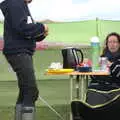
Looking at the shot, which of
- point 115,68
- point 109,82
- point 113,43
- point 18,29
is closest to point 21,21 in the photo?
point 18,29

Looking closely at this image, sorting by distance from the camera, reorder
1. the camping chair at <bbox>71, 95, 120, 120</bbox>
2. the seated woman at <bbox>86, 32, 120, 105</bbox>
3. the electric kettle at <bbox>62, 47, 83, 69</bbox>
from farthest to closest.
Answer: the electric kettle at <bbox>62, 47, 83, 69</bbox>, the seated woman at <bbox>86, 32, 120, 105</bbox>, the camping chair at <bbox>71, 95, 120, 120</bbox>

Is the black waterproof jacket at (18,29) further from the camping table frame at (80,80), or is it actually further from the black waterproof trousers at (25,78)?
the camping table frame at (80,80)

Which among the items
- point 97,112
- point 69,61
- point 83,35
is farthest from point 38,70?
point 97,112

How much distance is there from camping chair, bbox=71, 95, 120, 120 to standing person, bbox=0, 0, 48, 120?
724mm

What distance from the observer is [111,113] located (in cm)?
360

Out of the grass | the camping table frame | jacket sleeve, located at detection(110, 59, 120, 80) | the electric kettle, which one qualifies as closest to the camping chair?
the camping table frame

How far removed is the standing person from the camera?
432 cm

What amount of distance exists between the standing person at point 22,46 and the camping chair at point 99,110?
0.72 meters

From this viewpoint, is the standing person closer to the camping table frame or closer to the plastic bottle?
the camping table frame

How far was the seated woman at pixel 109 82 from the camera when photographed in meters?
3.81

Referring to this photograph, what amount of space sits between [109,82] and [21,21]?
5.59 feet

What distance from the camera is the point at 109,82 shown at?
570 cm

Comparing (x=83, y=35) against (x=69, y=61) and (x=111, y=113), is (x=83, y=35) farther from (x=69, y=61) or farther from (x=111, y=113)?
(x=111, y=113)

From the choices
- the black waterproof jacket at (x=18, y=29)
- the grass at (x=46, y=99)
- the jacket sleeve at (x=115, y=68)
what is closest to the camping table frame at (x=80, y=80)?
the jacket sleeve at (x=115, y=68)
